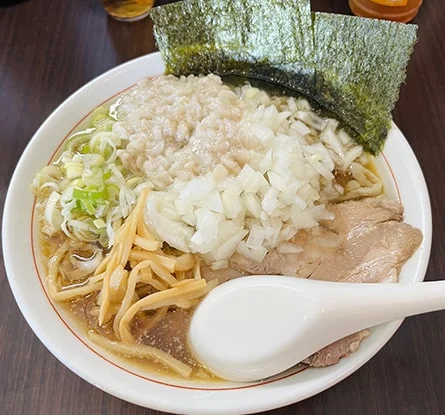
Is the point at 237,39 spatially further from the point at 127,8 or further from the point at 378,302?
the point at 378,302

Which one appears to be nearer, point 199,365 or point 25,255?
point 199,365

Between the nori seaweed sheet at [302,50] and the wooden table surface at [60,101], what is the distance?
312 millimetres

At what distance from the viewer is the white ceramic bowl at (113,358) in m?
1.19

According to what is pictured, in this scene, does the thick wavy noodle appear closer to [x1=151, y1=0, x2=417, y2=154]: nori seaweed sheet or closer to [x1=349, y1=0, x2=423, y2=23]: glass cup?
[x1=151, y1=0, x2=417, y2=154]: nori seaweed sheet

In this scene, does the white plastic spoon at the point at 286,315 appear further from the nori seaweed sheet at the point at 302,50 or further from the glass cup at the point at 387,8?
the glass cup at the point at 387,8

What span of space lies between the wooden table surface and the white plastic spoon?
0.85 ft

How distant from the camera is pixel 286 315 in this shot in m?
1.20

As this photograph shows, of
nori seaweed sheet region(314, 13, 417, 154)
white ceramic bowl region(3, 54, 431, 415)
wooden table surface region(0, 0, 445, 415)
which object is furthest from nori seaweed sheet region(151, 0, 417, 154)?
wooden table surface region(0, 0, 445, 415)

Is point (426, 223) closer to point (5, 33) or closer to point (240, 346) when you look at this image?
point (240, 346)

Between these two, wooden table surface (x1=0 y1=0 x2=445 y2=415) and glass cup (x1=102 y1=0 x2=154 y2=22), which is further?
glass cup (x1=102 y1=0 x2=154 y2=22)

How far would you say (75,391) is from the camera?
1.43m

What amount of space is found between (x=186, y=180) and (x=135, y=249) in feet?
0.77

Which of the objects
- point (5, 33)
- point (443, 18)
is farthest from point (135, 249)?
point (443, 18)

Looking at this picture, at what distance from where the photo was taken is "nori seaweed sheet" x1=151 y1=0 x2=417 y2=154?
1.62m
